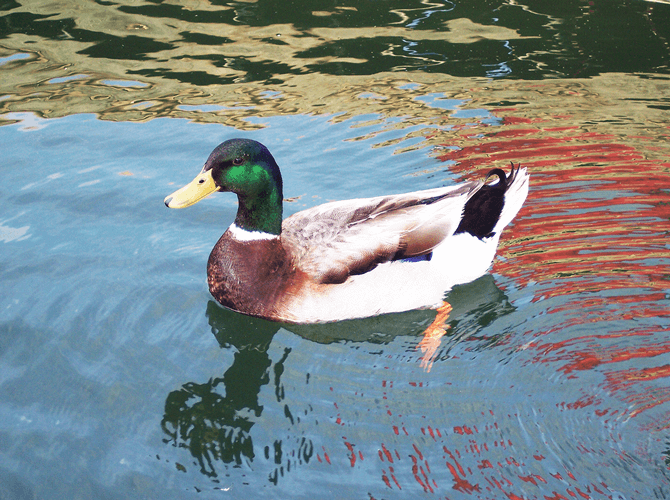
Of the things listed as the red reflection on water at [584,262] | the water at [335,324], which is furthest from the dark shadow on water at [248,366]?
the red reflection on water at [584,262]

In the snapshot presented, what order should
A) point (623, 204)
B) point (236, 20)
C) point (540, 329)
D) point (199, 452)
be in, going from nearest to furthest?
point (199, 452) → point (540, 329) → point (623, 204) → point (236, 20)

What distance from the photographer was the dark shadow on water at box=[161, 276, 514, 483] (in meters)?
3.56

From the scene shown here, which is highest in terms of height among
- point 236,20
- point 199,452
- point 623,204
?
point 236,20

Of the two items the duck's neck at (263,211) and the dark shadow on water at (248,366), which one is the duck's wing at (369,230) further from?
the dark shadow on water at (248,366)

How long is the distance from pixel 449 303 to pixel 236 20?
6.06m

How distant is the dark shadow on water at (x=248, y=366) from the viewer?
356 centimetres

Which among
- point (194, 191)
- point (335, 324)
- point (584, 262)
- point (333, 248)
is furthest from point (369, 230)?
point (584, 262)

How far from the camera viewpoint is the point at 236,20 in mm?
9234

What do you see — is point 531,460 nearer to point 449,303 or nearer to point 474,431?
point 474,431

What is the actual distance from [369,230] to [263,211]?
741mm

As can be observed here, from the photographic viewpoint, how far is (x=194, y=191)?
14.3 feet

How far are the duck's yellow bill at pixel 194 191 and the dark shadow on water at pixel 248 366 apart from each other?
81cm

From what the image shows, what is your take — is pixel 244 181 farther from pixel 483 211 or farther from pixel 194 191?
pixel 483 211

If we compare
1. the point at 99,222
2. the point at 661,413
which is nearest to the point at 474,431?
the point at 661,413
